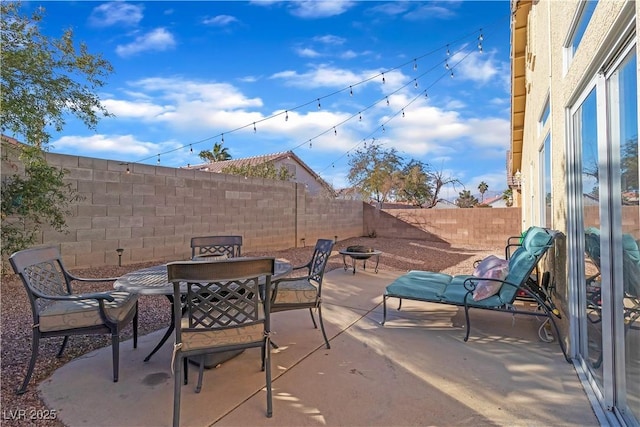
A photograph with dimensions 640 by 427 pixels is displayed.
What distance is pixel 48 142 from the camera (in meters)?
4.44

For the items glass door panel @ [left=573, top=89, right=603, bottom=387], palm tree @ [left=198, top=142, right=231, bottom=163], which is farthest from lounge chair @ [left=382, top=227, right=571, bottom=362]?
palm tree @ [left=198, top=142, right=231, bottom=163]

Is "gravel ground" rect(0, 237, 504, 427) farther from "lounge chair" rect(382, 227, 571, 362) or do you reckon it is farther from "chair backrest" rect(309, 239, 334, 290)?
"lounge chair" rect(382, 227, 571, 362)

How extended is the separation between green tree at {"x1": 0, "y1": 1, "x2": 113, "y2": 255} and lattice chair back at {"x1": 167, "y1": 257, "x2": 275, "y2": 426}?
370cm

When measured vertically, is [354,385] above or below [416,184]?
below

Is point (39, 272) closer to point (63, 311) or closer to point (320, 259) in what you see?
point (63, 311)

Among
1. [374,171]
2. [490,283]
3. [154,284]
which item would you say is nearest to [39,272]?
[154,284]

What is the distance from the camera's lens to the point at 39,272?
263 centimetres

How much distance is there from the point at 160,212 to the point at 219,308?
536cm

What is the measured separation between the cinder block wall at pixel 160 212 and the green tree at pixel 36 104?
0.34 metres

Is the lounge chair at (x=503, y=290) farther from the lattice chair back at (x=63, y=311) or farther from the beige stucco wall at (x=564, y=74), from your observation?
the lattice chair back at (x=63, y=311)

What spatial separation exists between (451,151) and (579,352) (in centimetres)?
1522

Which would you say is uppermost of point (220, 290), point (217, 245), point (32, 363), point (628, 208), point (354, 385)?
point (628, 208)

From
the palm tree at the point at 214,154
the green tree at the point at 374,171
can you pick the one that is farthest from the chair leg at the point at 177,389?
the palm tree at the point at 214,154

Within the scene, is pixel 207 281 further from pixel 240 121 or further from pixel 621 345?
pixel 240 121
